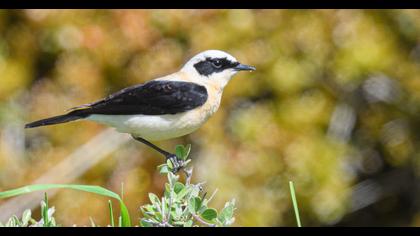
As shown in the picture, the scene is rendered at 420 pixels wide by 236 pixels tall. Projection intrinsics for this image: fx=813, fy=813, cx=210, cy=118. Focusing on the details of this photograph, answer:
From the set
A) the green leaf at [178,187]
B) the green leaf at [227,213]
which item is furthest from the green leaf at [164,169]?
the green leaf at [227,213]

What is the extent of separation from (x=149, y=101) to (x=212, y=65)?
632 mm

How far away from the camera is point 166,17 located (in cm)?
637

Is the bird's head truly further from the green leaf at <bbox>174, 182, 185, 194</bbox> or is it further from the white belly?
the green leaf at <bbox>174, 182, 185, 194</bbox>

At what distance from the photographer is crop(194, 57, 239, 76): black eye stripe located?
415cm

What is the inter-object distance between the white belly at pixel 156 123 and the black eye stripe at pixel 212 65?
1.81 ft

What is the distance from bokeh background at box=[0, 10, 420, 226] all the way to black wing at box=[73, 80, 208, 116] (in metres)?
2.39

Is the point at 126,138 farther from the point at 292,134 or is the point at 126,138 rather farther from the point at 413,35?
the point at 413,35

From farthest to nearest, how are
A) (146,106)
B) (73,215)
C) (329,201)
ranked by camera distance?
(329,201) → (73,215) → (146,106)

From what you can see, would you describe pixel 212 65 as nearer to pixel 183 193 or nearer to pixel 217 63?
pixel 217 63

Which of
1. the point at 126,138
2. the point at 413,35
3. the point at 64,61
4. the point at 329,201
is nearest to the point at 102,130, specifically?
the point at 126,138

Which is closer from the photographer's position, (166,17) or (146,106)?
(146,106)

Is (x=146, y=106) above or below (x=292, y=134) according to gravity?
below

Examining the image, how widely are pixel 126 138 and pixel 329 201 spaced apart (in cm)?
174

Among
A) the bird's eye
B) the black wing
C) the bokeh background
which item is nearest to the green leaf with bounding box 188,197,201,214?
the black wing
